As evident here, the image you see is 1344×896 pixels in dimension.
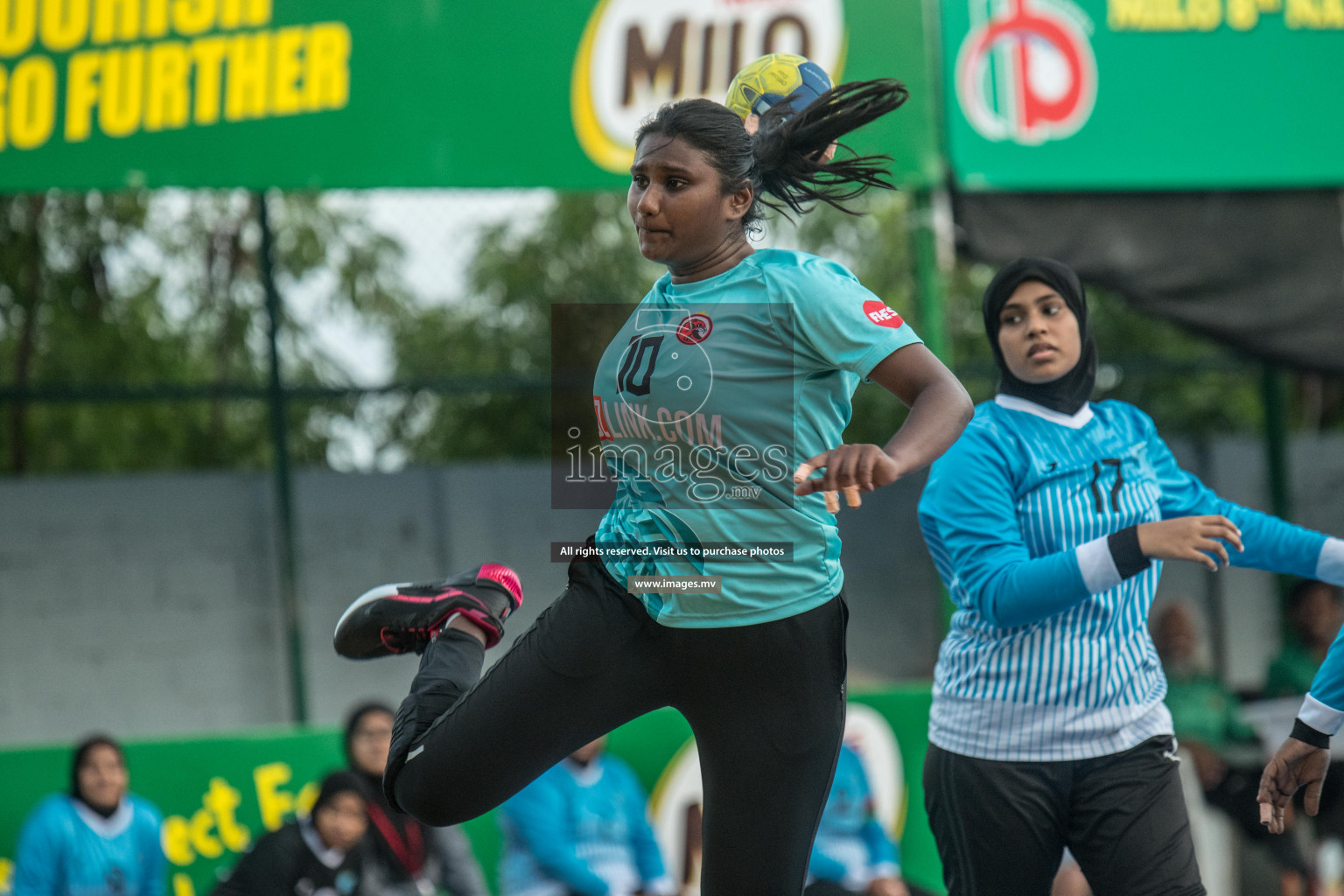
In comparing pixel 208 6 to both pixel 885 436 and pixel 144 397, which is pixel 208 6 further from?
pixel 885 436

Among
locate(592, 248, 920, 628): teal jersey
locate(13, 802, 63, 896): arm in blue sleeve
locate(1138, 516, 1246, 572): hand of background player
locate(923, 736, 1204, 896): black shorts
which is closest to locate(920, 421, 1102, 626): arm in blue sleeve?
locate(1138, 516, 1246, 572): hand of background player

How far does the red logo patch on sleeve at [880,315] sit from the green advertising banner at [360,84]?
3.85 meters

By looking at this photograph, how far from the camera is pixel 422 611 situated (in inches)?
124

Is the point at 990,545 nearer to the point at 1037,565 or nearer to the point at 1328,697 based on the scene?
the point at 1037,565

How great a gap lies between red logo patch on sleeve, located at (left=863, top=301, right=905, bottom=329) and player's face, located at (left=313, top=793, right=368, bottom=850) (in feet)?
12.5

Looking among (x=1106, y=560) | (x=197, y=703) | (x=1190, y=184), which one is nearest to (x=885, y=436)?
(x=1190, y=184)

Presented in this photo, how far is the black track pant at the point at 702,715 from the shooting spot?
2703 mm

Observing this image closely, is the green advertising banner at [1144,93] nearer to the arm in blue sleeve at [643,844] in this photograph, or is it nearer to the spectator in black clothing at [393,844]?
the arm in blue sleeve at [643,844]

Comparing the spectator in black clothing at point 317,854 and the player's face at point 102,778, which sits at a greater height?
the player's face at point 102,778

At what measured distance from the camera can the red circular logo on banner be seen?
105 inches

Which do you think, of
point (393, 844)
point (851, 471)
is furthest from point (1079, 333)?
point (393, 844)

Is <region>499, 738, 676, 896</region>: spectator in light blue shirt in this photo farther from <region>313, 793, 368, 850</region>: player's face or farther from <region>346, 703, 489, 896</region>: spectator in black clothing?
<region>313, 793, 368, 850</region>: player's face

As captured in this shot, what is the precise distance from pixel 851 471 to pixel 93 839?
15.6 ft

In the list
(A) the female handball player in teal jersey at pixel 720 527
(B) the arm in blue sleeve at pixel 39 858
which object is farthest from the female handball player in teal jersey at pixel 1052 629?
(B) the arm in blue sleeve at pixel 39 858
